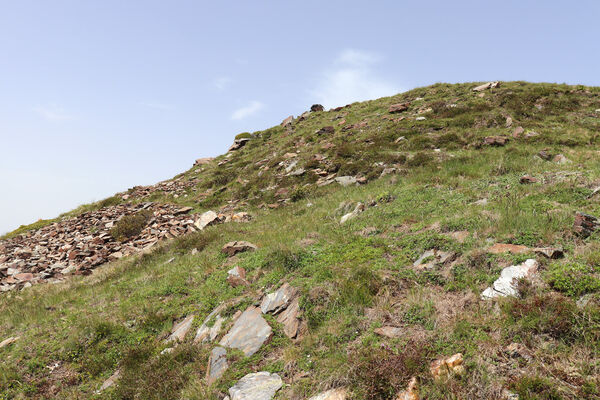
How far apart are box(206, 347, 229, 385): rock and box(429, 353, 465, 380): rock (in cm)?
346

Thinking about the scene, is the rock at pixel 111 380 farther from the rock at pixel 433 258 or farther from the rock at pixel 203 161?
the rock at pixel 203 161

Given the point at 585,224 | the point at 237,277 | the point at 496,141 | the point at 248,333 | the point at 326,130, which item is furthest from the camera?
the point at 326,130

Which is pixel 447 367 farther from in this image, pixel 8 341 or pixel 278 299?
pixel 8 341

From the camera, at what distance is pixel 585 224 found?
625cm

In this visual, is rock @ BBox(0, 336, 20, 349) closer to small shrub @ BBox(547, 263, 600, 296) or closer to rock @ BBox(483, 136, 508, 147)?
small shrub @ BBox(547, 263, 600, 296)

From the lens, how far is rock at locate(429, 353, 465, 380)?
4.05 meters

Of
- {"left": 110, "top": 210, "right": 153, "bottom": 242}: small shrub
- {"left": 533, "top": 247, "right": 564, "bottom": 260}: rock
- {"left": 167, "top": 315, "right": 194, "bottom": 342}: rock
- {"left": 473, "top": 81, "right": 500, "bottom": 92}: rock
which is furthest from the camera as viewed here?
{"left": 473, "top": 81, "right": 500, "bottom": 92}: rock

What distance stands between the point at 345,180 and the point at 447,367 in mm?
13922

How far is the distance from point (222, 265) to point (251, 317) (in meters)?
3.72

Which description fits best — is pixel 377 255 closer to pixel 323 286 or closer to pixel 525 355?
pixel 323 286

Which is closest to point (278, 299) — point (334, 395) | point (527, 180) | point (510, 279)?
point (334, 395)

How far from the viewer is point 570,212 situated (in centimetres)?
702

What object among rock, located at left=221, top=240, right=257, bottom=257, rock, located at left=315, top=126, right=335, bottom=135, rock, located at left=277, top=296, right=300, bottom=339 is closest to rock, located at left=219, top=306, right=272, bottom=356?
rock, located at left=277, top=296, right=300, bottom=339

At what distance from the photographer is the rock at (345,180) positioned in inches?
678
